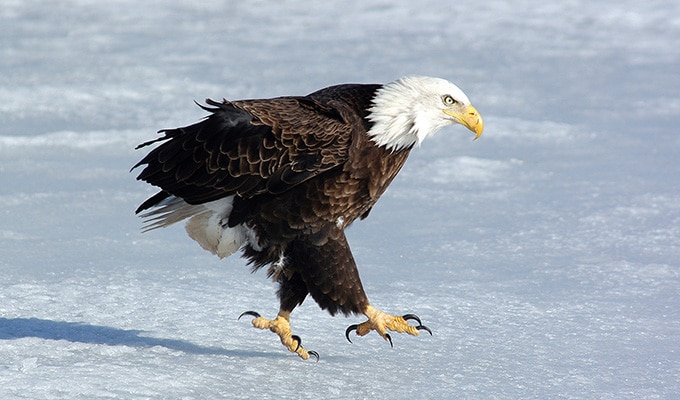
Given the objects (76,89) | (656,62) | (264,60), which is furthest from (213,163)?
(656,62)

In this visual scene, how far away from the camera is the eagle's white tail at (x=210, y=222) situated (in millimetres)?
3611

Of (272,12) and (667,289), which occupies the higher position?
(272,12)

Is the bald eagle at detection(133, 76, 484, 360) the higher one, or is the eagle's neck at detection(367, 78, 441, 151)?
the eagle's neck at detection(367, 78, 441, 151)

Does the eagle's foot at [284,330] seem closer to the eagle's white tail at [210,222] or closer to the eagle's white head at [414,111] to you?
the eagle's white tail at [210,222]

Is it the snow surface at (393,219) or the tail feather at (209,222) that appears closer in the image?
the snow surface at (393,219)

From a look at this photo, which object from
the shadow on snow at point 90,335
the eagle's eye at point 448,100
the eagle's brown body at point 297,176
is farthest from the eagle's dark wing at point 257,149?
the shadow on snow at point 90,335

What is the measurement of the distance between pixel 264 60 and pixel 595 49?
8.80 ft

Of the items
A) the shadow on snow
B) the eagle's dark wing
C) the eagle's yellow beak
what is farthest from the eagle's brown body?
the shadow on snow

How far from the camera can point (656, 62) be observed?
818 centimetres

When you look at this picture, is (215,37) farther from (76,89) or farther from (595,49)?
(595,49)

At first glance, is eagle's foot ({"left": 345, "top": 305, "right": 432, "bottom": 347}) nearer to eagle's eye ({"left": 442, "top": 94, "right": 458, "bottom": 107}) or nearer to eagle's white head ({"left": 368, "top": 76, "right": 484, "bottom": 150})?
eagle's white head ({"left": 368, "top": 76, "right": 484, "bottom": 150})

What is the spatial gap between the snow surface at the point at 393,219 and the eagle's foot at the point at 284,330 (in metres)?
0.06

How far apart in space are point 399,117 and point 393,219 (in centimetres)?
162

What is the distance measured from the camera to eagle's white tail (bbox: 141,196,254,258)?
361 centimetres
